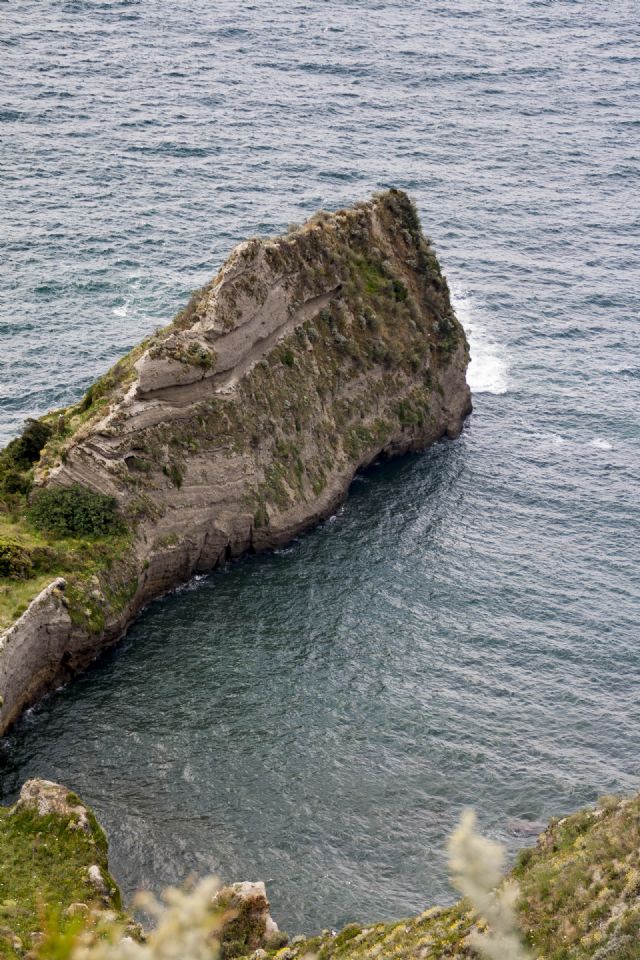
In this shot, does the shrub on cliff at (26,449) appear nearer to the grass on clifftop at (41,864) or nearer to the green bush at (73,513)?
the green bush at (73,513)

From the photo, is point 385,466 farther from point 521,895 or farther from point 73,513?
point 521,895

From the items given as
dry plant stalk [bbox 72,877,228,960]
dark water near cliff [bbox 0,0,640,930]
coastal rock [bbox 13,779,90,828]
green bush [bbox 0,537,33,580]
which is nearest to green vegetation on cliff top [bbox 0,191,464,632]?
green bush [bbox 0,537,33,580]

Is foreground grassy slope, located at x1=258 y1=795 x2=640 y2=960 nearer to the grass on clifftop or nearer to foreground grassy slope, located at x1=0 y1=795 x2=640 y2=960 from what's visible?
foreground grassy slope, located at x1=0 y1=795 x2=640 y2=960

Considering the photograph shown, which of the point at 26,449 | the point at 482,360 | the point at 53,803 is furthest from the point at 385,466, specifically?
the point at 53,803

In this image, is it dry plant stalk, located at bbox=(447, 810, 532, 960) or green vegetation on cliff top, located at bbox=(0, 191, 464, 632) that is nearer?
dry plant stalk, located at bbox=(447, 810, 532, 960)

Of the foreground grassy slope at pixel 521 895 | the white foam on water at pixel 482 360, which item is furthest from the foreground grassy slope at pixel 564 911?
the white foam on water at pixel 482 360

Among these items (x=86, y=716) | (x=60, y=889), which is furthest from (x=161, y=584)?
(x=60, y=889)
